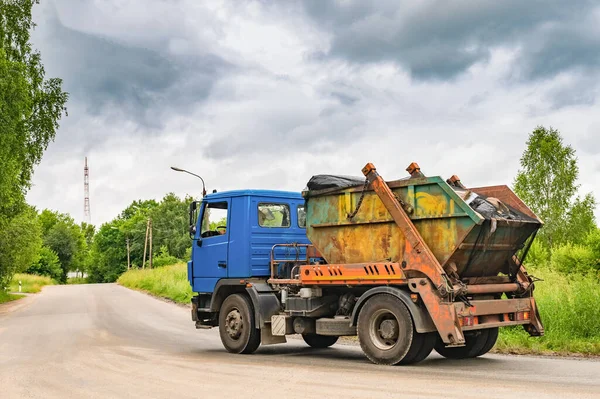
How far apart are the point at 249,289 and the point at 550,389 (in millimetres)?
5864

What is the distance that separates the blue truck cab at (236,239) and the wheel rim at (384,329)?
8.24 feet

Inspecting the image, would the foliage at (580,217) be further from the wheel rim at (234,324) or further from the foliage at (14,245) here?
the wheel rim at (234,324)

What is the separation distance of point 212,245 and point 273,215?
1304mm

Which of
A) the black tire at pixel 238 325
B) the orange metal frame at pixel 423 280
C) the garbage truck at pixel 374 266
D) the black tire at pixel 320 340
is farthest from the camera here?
the black tire at pixel 320 340

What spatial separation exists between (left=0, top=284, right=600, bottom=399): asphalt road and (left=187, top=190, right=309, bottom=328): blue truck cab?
117 centimetres

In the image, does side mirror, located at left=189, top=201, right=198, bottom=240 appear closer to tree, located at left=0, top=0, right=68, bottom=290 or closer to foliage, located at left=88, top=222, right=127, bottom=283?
tree, located at left=0, top=0, right=68, bottom=290

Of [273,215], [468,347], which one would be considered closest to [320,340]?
[273,215]

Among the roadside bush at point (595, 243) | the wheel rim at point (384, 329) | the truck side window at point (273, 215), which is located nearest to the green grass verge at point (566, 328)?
the wheel rim at point (384, 329)

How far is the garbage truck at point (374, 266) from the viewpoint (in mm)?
10016

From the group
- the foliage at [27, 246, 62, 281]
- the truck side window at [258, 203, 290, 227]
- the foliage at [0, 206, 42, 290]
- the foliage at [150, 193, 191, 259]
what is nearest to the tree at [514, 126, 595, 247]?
the foliage at [0, 206, 42, 290]

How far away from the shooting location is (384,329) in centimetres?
1041

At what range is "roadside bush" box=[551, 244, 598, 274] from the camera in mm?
26397

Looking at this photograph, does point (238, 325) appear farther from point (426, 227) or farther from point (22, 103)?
point (22, 103)

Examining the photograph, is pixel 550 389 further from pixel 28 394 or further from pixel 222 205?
pixel 222 205
